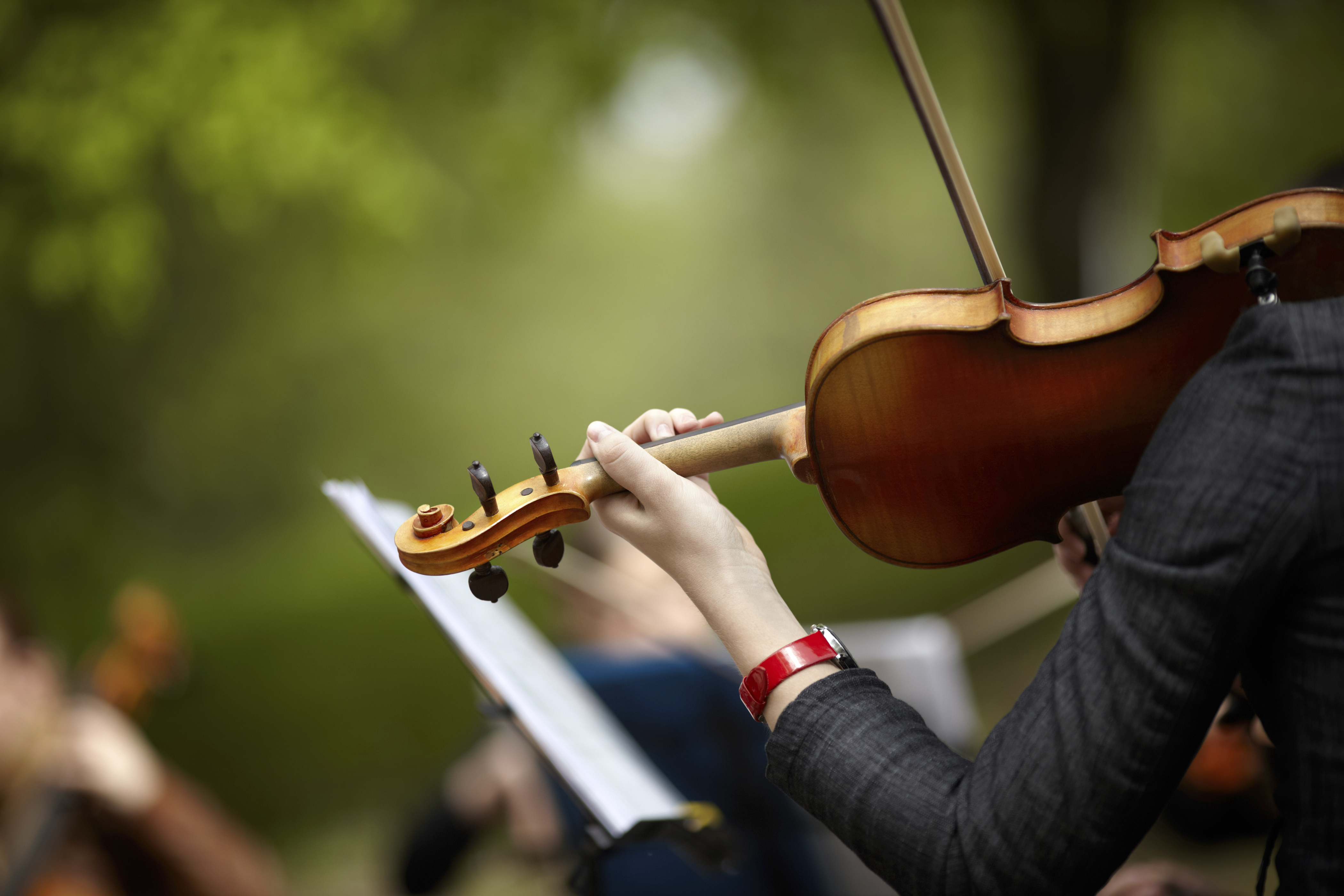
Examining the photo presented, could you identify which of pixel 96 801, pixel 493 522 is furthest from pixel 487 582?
pixel 96 801

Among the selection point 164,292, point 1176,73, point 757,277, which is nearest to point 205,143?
point 164,292

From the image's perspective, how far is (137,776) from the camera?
2.14 meters

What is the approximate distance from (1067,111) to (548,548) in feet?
8.65

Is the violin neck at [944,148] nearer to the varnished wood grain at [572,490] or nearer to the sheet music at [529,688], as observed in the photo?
the varnished wood grain at [572,490]

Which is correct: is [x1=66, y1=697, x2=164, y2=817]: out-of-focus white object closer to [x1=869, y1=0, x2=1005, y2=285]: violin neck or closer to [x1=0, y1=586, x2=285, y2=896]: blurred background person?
[x1=0, y1=586, x2=285, y2=896]: blurred background person

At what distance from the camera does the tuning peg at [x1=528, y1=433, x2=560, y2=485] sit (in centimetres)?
70

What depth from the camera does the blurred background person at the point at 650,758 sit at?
1.51m

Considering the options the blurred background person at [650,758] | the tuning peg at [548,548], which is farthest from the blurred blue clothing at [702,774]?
the tuning peg at [548,548]

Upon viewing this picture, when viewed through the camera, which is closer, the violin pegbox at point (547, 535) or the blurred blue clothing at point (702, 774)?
the violin pegbox at point (547, 535)

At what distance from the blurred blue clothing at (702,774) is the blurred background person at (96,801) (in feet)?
3.64

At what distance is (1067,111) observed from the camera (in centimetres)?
278

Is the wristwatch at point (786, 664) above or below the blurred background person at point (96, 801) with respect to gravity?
above

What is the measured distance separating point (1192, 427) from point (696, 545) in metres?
0.31

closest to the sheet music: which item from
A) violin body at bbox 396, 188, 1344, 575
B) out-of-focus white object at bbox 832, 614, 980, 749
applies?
violin body at bbox 396, 188, 1344, 575
